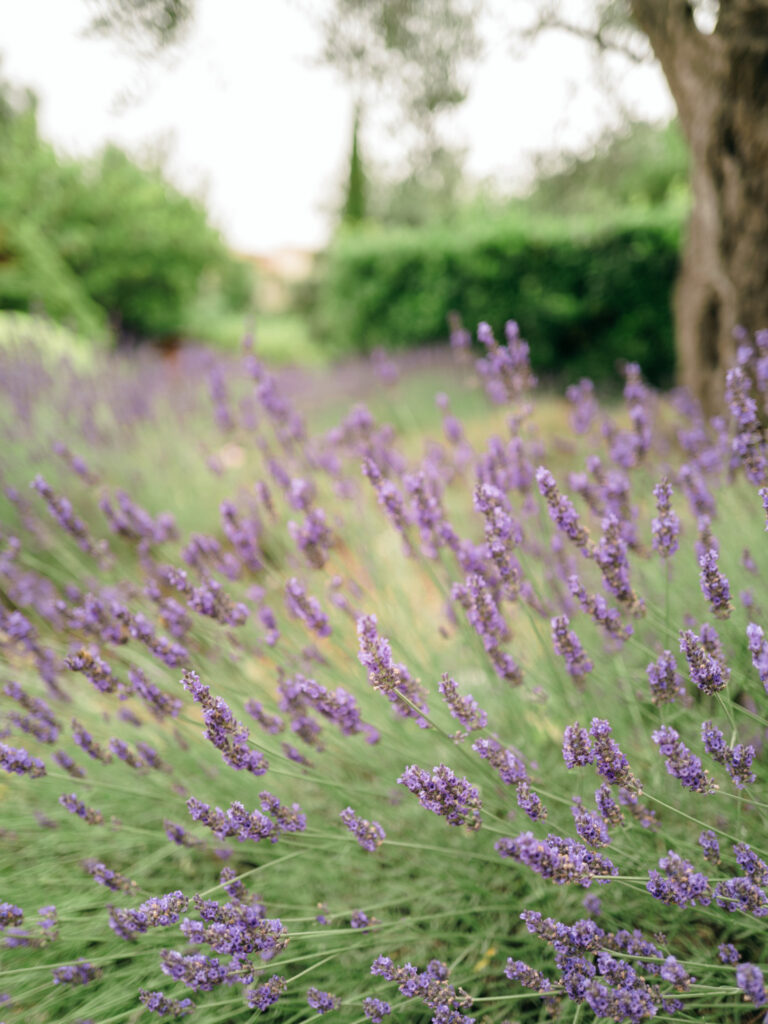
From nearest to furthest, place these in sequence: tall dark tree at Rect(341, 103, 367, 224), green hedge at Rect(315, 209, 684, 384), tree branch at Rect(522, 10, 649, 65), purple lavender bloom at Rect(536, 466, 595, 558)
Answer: purple lavender bloom at Rect(536, 466, 595, 558) < tree branch at Rect(522, 10, 649, 65) < green hedge at Rect(315, 209, 684, 384) < tall dark tree at Rect(341, 103, 367, 224)

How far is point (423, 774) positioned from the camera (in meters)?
1.02

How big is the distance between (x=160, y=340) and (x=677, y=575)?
53.0 feet

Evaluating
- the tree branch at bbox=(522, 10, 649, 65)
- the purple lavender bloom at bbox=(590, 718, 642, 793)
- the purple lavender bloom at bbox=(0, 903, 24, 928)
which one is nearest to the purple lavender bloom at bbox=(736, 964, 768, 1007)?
the purple lavender bloom at bbox=(590, 718, 642, 793)

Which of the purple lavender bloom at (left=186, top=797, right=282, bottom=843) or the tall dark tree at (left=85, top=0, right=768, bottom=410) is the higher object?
the tall dark tree at (left=85, top=0, right=768, bottom=410)

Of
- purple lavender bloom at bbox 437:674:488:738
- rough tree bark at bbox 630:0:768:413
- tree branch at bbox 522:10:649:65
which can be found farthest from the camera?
tree branch at bbox 522:10:649:65

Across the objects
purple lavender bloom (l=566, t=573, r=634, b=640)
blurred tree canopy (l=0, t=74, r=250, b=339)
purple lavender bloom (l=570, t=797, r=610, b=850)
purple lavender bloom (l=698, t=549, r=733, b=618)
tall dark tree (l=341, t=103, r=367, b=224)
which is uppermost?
tall dark tree (l=341, t=103, r=367, b=224)

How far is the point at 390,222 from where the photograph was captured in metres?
20.0

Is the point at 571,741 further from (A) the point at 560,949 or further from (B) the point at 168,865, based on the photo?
(B) the point at 168,865

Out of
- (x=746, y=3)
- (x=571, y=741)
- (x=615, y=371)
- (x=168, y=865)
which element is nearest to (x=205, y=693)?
(x=571, y=741)

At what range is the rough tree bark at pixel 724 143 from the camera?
2.89m

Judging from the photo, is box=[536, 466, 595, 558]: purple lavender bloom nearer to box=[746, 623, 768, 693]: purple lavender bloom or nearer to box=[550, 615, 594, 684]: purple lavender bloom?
box=[550, 615, 594, 684]: purple lavender bloom

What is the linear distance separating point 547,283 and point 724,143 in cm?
500

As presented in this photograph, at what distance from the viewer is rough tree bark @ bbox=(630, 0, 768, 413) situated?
2.89m

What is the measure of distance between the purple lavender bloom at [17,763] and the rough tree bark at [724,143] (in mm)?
3525
